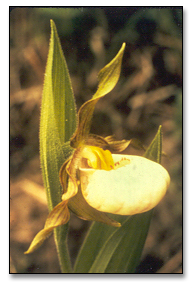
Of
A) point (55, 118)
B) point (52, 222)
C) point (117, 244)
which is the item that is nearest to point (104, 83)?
point (55, 118)

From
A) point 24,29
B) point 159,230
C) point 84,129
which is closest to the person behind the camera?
point 84,129

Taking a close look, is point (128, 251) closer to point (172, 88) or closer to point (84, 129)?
point (84, 129)

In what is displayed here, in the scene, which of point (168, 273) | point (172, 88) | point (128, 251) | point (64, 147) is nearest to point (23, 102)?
point (64, 147)

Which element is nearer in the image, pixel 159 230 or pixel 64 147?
pixel 64 147

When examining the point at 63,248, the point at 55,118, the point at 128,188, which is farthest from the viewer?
the point at 63,248

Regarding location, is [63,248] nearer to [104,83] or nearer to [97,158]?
[97,158]

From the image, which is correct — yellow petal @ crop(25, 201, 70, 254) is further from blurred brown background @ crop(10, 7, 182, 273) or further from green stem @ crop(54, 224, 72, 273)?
blurred brown background @ crop(10, 7, 182, 273)
